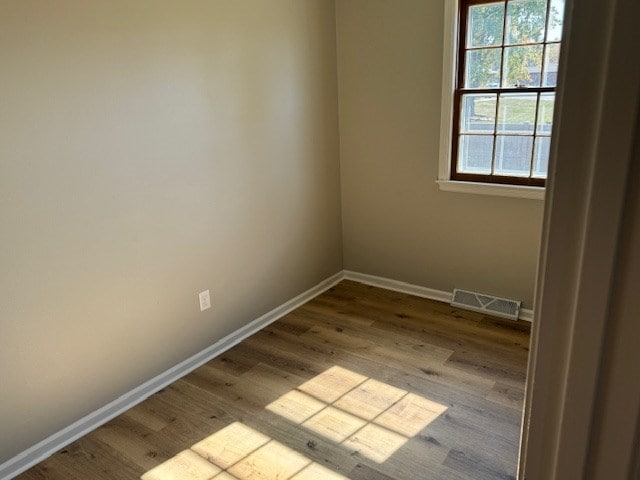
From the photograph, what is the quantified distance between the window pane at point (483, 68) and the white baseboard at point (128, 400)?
6.16ft

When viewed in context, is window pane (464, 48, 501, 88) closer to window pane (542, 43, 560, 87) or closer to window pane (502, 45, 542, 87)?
window pane (502, 45, 542, 87)

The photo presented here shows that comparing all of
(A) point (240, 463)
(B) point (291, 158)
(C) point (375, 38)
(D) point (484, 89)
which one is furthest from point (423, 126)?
(A) point (240, 463)

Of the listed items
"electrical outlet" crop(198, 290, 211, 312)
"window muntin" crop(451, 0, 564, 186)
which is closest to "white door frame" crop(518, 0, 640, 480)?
"electrical outlet" crop(198, 290, 211, 312)

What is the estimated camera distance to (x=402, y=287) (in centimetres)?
367

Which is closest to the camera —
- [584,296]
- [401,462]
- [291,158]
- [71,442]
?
[584,296]

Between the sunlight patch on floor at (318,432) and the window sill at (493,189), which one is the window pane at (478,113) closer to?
the window sill at (493,189)

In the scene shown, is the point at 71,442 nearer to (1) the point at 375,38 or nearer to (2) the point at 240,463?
(2) the point at 240,463

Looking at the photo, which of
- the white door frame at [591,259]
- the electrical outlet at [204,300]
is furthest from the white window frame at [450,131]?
the white door frame at [591,259]

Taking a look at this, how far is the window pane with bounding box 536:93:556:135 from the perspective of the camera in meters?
→ 2.79

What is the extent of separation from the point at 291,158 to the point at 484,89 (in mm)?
1293

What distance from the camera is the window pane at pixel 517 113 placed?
286 cm

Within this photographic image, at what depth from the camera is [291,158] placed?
10.5 ft

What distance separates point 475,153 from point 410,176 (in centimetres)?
47

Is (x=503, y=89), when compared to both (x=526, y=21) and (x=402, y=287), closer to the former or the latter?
(x=526, y=21)
